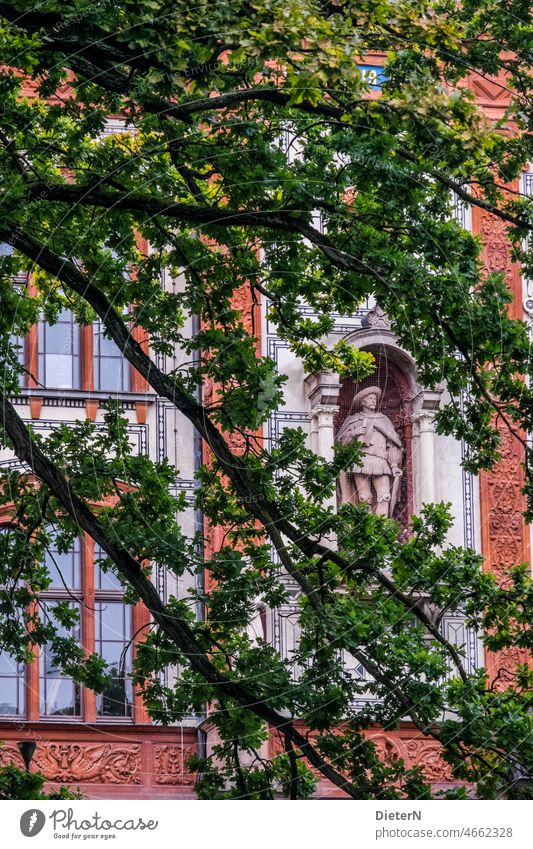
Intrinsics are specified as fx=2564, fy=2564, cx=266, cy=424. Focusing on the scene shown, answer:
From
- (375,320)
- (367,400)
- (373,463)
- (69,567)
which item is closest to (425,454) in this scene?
(373,463)

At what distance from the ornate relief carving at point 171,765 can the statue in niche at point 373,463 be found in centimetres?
374

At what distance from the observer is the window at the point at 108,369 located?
32500mm

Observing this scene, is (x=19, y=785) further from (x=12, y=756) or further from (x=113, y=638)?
(x=113, y=638)

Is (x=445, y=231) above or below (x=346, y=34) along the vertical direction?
below

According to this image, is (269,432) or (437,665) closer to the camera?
(437,665)

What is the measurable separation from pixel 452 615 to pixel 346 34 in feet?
30.9

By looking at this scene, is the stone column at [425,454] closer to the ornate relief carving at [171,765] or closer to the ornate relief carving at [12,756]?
the ornate relief carving at [171,765]

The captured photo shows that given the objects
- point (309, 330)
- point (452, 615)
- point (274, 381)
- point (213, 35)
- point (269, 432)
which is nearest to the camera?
point (213, 35)

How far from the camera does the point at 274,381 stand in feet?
83.6

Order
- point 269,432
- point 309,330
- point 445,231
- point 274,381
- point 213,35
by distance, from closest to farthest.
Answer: point 213,35, point 445,231, point 274,381, point 309,330, point 269,432

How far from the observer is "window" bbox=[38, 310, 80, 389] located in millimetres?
32375

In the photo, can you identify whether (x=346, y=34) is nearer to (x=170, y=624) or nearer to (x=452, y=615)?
(x=170, y=624)
